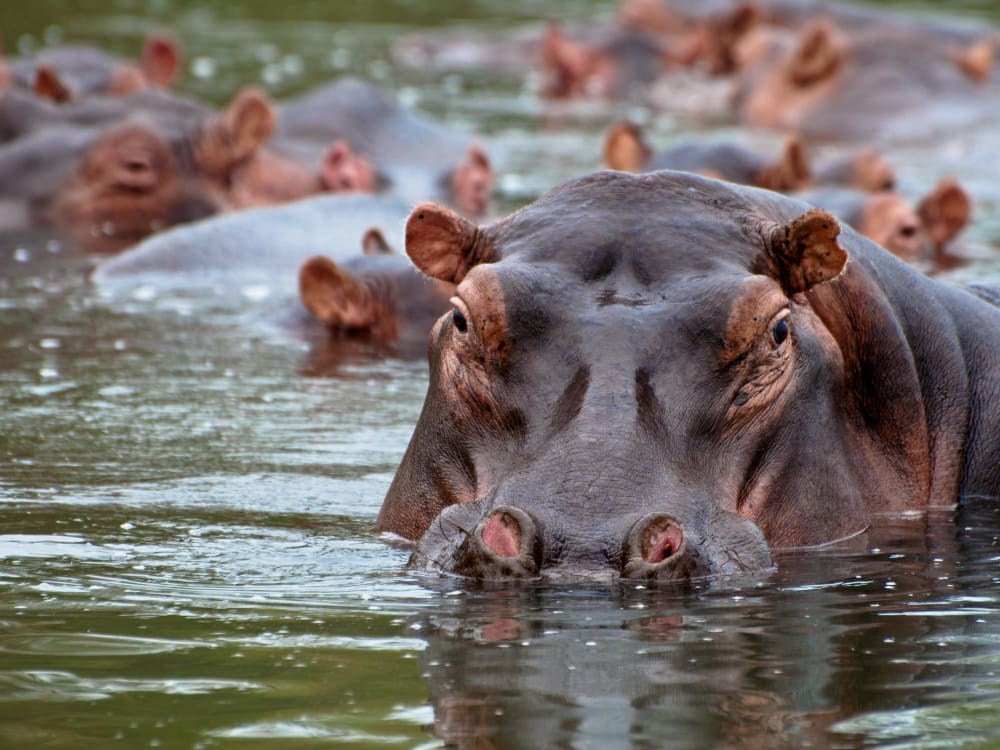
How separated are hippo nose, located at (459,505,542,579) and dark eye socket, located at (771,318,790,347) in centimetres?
99

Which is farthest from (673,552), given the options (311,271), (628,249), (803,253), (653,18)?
(653,18)

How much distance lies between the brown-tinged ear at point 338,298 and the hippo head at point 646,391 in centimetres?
449

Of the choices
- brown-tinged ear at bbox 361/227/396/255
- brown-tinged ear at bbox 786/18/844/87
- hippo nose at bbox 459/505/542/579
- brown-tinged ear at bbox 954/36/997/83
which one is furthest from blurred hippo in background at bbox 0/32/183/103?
hippo nose at bbox 459/505/542/579

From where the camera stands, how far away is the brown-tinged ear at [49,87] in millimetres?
16156

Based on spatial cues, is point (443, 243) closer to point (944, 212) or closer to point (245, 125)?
point (944, 212)

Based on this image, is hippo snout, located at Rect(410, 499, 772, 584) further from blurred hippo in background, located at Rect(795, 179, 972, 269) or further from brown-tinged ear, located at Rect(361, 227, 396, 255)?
blurred hippo in background, located at Rect(795, 179, 972, 269)

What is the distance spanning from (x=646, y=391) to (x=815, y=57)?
15209 millimetres

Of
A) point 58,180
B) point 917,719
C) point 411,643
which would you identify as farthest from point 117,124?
point 917,719

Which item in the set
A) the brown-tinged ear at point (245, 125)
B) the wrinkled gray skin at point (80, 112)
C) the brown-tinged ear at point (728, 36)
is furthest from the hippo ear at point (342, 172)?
the brown-tinged ear at point (728, 36)

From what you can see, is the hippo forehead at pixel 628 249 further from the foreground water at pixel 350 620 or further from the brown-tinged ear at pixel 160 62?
the brown-tinged ear at pixel 160 62

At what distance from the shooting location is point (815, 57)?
19609mm

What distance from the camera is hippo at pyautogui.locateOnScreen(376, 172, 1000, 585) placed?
15.2ft

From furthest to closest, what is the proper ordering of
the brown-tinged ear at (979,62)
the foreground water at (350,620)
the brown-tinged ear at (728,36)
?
the brown-tinged ear at (728,36), the brown-tinged ear at (979,62), the foreground water at (350,620)

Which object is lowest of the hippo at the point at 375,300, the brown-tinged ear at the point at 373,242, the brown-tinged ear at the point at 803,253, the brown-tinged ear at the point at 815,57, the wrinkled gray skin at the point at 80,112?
the brown-tinged ear at the point at 803,253
